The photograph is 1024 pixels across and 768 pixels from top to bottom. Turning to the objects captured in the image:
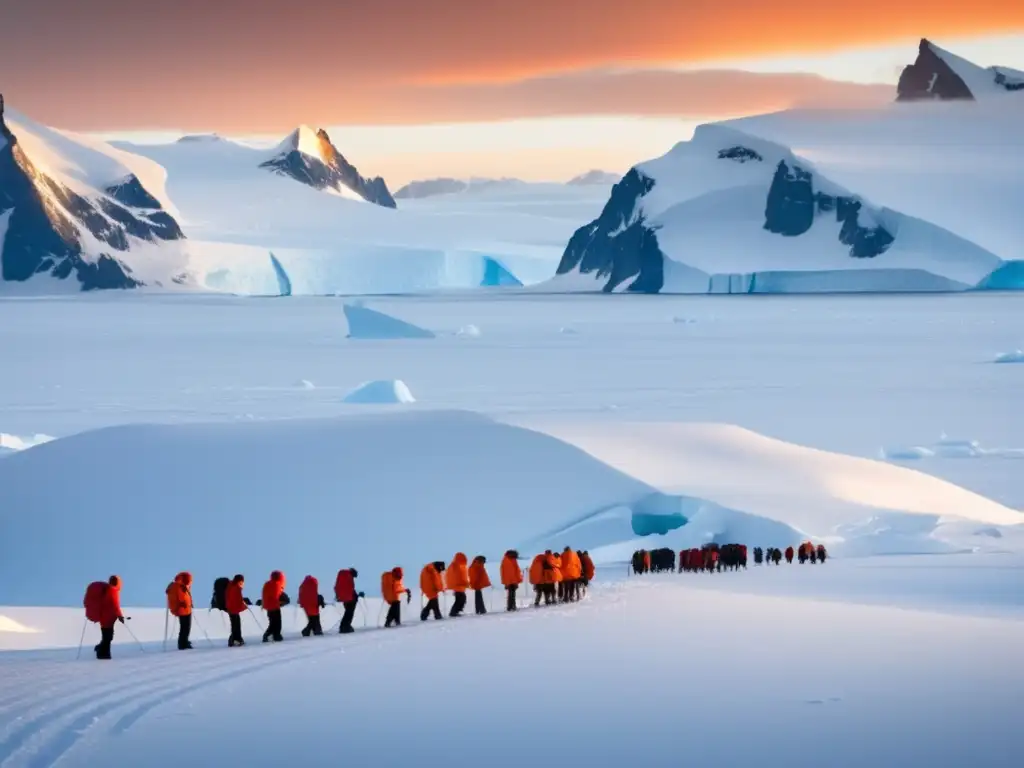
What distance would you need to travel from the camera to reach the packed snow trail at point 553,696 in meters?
7.48

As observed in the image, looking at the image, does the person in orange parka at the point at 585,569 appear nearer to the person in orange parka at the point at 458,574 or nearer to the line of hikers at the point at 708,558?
the person in orange parka at the point at 458,574

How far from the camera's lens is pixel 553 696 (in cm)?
885

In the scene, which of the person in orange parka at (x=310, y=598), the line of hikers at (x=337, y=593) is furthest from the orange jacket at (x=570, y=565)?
the person in orange parka at (x=310, y=598)

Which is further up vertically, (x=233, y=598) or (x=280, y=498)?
(x=280, y=498)

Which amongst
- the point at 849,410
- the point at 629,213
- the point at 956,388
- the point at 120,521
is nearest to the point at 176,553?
the point at 120,521

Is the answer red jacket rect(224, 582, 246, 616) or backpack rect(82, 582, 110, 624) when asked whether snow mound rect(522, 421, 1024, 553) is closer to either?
red jacket rect(224, 582, 246, 616)

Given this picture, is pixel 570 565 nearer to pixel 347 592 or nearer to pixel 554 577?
pixel 554 577

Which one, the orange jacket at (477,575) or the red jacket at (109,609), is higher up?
the orange jacket at (477,575)

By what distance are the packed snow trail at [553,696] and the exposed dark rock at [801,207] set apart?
502ft

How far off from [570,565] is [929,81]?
178 m

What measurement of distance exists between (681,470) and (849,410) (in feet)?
60.0

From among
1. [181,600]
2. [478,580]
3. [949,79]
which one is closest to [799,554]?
[478,580]

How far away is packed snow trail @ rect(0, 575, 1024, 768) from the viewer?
7484 millimetres

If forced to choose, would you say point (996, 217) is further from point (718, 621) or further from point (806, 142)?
point (718, 621)
